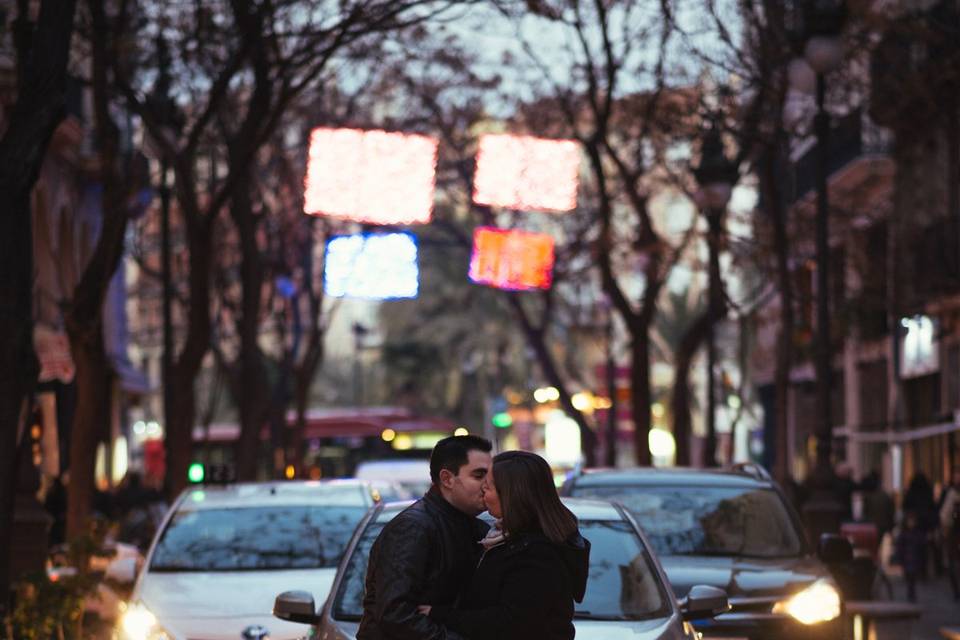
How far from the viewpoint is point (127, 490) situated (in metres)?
37.2

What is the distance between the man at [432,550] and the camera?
7.36 m

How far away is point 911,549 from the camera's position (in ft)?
92.1

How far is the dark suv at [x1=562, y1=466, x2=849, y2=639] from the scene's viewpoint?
13.4 metres

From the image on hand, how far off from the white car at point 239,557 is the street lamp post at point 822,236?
875cm

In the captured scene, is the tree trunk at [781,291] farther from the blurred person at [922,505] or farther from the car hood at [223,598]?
the car hood at [223,598]

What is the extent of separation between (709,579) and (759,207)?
1402 inches

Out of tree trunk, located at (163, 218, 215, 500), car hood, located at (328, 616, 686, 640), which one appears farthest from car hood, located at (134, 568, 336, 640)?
tree trunk, located at (163, 218, 215, 500)

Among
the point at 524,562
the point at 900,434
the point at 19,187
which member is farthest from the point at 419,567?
the point at 900,434

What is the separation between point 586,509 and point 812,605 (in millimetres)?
2386

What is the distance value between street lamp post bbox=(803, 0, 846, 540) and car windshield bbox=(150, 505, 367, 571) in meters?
9.28

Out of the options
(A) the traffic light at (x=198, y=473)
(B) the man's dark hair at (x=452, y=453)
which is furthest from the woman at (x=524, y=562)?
(A) the traffic light at (x=198, y=473)

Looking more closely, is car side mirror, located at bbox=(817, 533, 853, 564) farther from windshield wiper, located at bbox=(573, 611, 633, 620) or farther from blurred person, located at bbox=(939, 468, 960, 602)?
blurred person, located at bbox=(939, 468, 960, 602)

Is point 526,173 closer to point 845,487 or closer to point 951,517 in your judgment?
point 845,487

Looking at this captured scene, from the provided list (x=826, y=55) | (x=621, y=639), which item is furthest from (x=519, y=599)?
(x=826, y=55)
